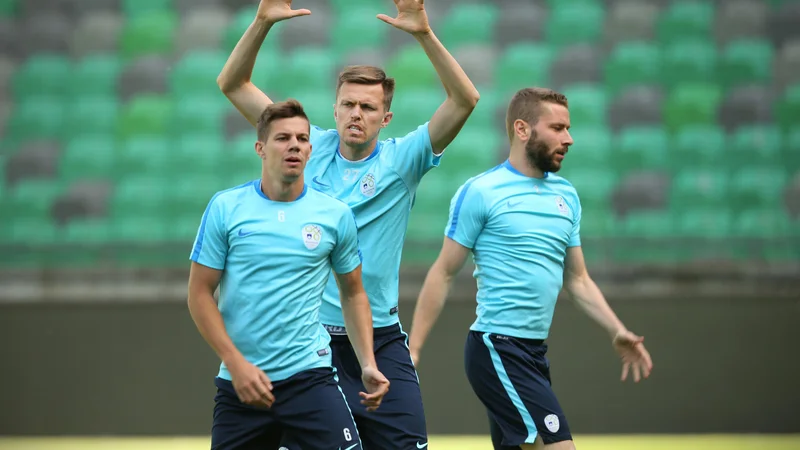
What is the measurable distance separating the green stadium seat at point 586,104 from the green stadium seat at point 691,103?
539 mm

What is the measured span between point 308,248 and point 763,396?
459 cm

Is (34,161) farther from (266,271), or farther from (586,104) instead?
(266,271)

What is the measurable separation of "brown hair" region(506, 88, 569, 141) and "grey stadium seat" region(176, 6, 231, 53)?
16.5 ft

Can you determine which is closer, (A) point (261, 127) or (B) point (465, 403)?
(A) point (261, 127)

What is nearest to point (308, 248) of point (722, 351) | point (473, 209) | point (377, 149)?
point (377, 149)

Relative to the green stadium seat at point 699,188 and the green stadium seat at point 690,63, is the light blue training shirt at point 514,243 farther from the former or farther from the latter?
the green stadium seat at point 690,63

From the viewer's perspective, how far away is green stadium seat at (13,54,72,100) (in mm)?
8891

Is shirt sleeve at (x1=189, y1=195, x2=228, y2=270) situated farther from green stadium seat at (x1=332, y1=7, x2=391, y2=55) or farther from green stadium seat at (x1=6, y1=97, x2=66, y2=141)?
green stadium seat at (x1=332, y1=7, x2=391, y2=55)

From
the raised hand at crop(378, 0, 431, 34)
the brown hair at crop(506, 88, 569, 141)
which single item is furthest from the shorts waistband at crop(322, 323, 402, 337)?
the raised hand at crop(378, 0, 431, 34)

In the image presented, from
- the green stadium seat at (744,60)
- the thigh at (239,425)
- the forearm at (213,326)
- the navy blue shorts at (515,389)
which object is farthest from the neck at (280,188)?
the green stadium seat at (744,60)

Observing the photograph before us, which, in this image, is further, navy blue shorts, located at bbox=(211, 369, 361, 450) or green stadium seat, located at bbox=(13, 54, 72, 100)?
green stadium seat, located at bbox=(13, 54, 72, 100)

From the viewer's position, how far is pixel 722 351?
23.4 feet

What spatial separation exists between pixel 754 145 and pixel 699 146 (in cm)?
43

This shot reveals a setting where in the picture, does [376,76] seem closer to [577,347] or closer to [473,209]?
[473,209]
